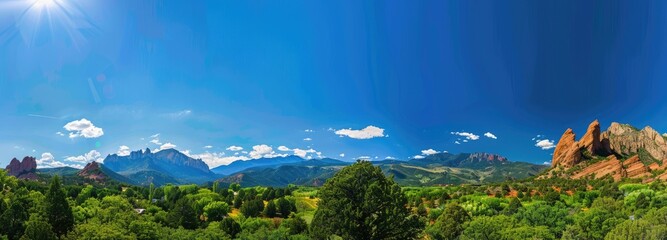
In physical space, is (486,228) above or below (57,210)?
below

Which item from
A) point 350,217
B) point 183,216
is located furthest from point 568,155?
point 350,217

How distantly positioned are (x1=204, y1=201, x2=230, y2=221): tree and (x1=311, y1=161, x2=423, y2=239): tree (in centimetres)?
6647

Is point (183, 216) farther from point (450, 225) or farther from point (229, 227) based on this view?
point (450, 225)

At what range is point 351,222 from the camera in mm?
37312

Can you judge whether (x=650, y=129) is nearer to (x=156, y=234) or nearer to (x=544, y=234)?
(x=544, y=234)

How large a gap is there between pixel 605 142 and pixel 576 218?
148 meters

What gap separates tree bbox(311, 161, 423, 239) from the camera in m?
37.9

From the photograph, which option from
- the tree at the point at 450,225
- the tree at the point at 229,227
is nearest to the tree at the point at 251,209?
the tree at the point at 229,227

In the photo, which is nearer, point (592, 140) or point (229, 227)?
point (229, 227)

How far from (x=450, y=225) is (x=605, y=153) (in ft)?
514

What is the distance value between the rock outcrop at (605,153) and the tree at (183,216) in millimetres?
146226

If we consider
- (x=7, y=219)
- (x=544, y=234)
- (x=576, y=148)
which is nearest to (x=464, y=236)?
(x=544, y=234)

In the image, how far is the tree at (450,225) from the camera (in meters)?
66.1

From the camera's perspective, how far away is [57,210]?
59.8m
